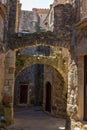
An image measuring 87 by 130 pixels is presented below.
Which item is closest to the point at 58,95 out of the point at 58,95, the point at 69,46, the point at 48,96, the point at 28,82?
the point at 58,95

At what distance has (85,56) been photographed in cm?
815

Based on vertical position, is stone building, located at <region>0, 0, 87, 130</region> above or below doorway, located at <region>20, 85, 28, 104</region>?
above

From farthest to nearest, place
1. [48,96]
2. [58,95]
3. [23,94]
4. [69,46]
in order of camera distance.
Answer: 1. [23,94]
2. [48,96]
3. [58,95]
4. [69,46]

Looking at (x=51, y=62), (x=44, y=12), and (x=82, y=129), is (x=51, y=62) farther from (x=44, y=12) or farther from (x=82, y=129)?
(x=44, y=12)

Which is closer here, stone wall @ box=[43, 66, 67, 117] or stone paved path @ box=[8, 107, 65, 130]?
stone paved path @ box=[8, 107, 65, 130]

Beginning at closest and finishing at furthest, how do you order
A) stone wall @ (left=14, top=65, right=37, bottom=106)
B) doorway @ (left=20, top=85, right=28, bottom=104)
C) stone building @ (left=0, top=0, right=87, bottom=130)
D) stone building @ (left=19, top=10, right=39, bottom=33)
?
stone building @ (left=0, top=0, right=87, bottom=130), stone wall @ (left=14, top=65, right=37, bottom=106), doorway @ (left=20, top=85, right=28, bottom=104), stone building @ (left=19, top=10, right=39, bottom=33)

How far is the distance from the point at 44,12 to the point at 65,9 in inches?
673

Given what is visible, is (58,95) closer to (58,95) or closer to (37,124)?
(58,95)

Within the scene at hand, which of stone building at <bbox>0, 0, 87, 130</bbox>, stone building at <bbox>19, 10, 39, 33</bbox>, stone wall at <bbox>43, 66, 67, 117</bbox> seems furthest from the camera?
stone building at <bbox>19, 10, 39, 33</bbox>

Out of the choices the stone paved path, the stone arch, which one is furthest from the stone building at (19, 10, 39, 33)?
the stone paved path

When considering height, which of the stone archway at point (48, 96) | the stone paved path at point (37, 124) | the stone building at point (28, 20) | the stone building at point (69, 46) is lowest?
the stone paved path at point (37, 124)

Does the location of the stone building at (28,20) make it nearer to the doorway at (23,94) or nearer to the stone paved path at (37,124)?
A: the doorway at (23,94)

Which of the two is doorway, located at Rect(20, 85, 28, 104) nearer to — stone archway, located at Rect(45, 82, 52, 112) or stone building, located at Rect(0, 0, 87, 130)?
stone archway, located at Rect(45, 82, 52, 112)

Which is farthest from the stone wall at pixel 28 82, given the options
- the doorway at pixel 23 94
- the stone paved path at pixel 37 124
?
the stone paved path at pixel 37 124
